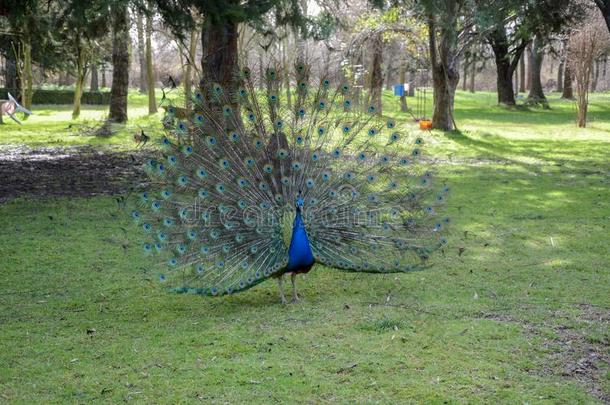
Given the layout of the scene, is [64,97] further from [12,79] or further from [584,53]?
[584,53]

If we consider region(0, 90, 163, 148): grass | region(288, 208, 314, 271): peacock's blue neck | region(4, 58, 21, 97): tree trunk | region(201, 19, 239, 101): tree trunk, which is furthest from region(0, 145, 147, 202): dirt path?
region(4, 58, 21, 97): tree trunk

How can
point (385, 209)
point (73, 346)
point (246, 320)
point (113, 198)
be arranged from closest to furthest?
point (73, 346) → point (246, 320) → point (385, 209) → point (113, 198)

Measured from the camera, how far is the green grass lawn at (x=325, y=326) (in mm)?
4992

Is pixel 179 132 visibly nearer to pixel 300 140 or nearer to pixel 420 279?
pixel 300 140

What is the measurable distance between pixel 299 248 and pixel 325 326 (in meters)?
0.68

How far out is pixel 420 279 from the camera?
25.3ft

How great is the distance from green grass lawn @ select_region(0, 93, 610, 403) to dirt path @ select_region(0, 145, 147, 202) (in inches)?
104

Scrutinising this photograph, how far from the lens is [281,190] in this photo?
6.80 meters

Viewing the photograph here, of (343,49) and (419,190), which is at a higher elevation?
(343,49)

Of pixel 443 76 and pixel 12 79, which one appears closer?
pixel 443 76

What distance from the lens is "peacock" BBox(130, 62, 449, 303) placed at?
21.3 ft

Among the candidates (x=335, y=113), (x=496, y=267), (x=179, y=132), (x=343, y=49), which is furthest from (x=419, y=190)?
(x=343, y=49)

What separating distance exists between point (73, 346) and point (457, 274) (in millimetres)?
3990

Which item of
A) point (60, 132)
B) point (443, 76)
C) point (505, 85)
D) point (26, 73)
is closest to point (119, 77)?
point (60, 132)
